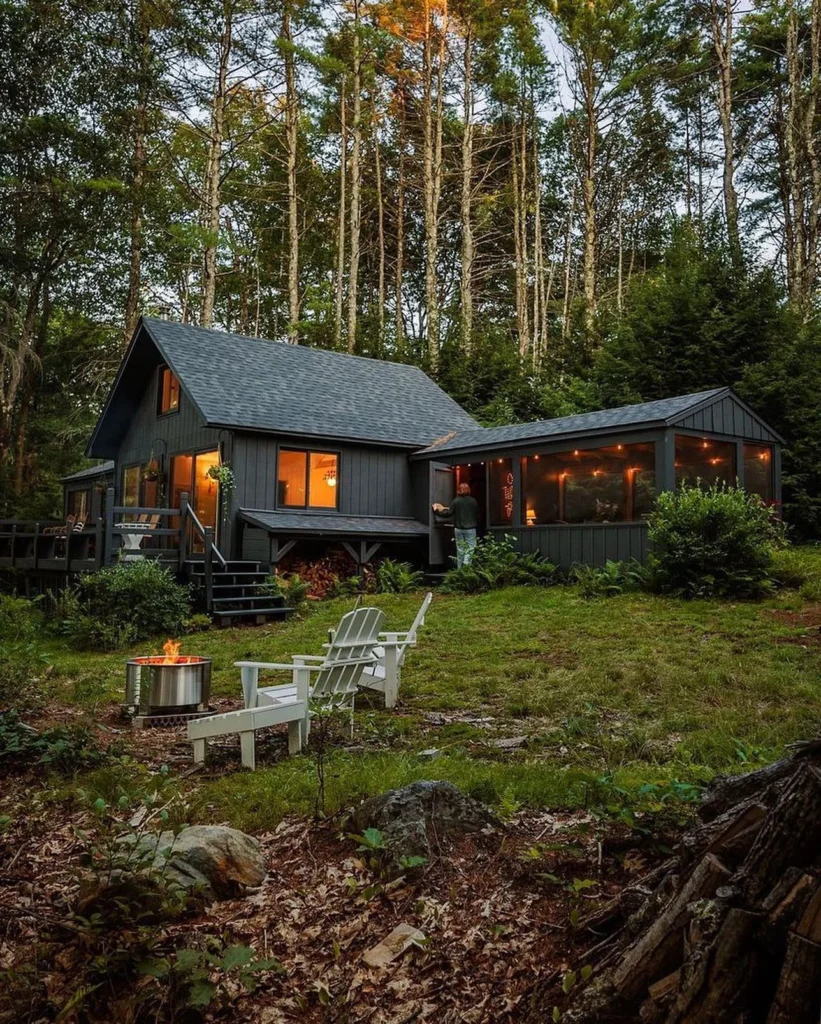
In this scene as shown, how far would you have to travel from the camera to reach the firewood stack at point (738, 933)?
1.50 metres

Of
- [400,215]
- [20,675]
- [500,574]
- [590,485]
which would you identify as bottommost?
[20,675]

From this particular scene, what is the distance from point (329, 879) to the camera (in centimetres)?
290

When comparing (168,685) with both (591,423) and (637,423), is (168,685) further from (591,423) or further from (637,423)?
(591,423)

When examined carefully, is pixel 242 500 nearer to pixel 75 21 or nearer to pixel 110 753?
pixel 110 753

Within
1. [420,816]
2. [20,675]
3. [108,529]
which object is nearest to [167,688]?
[20,675]

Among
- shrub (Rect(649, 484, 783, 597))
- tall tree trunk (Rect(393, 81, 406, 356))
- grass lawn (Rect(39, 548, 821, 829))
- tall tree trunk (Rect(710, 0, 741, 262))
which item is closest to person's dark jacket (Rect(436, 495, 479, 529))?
grass lawn (Rect(39, 548, 821, 829))

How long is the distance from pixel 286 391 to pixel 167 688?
1128cm

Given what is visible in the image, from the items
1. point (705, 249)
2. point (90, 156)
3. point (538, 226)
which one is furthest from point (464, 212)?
point (90, 156)

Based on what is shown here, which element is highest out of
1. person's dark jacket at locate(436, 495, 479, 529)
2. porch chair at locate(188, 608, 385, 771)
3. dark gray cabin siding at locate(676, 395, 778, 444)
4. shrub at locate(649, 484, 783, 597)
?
dark gray cabin siding at locate(676, 395, 778, 444)

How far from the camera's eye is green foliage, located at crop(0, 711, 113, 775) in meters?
4.39

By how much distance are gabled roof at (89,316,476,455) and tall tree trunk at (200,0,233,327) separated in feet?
9.93

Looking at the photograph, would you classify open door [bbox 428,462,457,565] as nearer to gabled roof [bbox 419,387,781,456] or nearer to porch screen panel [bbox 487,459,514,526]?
gabled roof [bbox 419,387,781,456]

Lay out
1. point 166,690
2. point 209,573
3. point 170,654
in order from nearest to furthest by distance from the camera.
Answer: point 166,690 < point 170,654 < point 209,573

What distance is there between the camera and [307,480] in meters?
15.2
